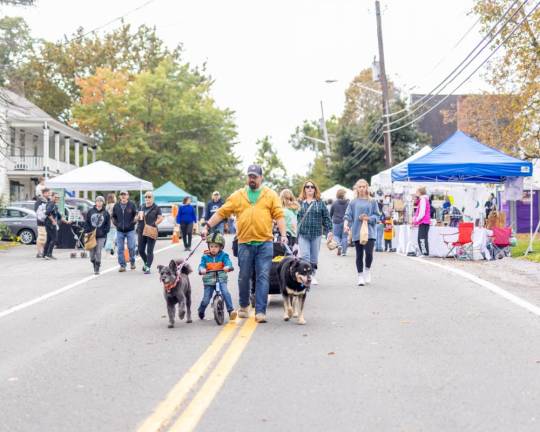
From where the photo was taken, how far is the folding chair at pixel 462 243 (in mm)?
20533

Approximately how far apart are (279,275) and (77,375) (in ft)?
12.6

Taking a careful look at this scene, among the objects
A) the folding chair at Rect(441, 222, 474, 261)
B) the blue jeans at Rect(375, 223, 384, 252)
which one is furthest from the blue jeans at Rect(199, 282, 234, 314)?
the blue jeans at Rect(375, 223, 384, 252)

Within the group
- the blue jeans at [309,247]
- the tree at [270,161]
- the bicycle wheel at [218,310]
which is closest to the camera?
the bicycle wheel at [218,310]

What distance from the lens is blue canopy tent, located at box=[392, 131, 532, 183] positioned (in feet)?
68.6

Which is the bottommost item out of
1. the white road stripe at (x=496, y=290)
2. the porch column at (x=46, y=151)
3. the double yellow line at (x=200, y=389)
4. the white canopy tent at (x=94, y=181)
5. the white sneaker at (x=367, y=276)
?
the double yellow line at (x=200, y=389)

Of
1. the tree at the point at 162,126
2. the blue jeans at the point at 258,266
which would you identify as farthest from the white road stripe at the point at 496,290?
the tree at the point at 162,126

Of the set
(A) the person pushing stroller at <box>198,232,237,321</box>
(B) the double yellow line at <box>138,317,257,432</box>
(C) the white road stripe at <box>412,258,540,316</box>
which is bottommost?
(B) the double yellow line at <box>138,317,257,432</box>

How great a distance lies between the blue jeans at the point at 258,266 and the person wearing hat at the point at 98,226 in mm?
7759

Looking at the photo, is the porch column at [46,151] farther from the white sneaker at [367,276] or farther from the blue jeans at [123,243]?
the white sneaker at [367,276]

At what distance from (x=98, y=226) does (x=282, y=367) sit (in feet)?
34.9

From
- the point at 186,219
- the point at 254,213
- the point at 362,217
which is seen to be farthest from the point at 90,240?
the point at 186,219

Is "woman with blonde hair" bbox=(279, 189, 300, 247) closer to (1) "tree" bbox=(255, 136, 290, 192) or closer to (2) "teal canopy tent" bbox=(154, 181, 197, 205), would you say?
(2) "teal canopy tent" bbox=(154, 181, 197, 205)

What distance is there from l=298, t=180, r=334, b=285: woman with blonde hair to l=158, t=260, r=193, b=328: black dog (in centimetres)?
377

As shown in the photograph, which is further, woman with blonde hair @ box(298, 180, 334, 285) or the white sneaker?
the white sneaker
